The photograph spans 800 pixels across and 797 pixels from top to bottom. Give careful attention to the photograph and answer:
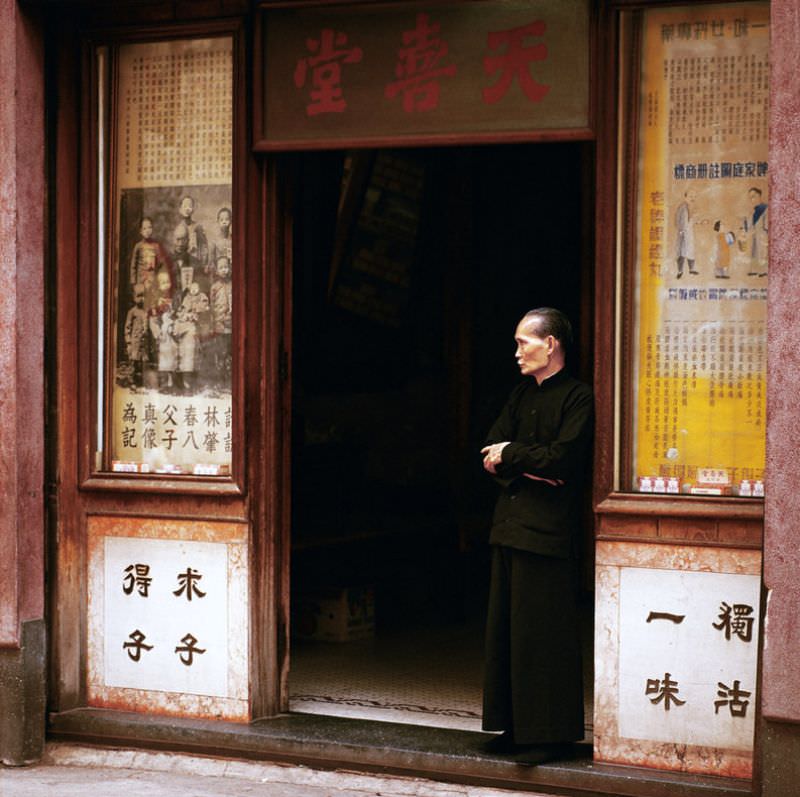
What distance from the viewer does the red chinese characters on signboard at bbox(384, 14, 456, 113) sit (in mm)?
6379

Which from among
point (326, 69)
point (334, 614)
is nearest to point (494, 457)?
point (326, 69)

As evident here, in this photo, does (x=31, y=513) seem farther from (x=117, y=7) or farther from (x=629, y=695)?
(x=629, y=695)

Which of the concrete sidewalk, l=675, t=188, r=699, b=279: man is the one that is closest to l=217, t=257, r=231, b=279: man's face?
l=675, t=188, r=699, b=279: man

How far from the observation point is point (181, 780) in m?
6.55

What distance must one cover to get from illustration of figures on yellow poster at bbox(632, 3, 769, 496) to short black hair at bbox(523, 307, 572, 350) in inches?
15.9

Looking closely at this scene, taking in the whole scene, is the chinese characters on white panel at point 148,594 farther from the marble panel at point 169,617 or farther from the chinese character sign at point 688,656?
the chinese character sign at point 688,656

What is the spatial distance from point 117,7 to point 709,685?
4257mm

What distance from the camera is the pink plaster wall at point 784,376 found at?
5.40 meters

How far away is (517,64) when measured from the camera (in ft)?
20.5

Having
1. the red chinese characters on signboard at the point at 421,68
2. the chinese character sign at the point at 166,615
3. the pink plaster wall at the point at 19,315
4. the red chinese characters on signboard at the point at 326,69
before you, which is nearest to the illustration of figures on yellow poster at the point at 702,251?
the red chinese characters on signboard at the point at 421,68

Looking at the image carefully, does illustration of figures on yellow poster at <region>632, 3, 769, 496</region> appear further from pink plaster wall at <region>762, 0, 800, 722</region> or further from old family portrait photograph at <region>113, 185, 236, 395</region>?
old family portrait photograph at <region>113, 185, 236, 395</region>

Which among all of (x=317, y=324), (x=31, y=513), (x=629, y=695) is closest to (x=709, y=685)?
(x=629, y=695)

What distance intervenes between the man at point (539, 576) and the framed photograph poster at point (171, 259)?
4.90 ft

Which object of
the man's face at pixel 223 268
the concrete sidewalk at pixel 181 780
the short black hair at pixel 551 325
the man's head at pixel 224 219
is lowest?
the concrete sidewalk at pixel 181 780
